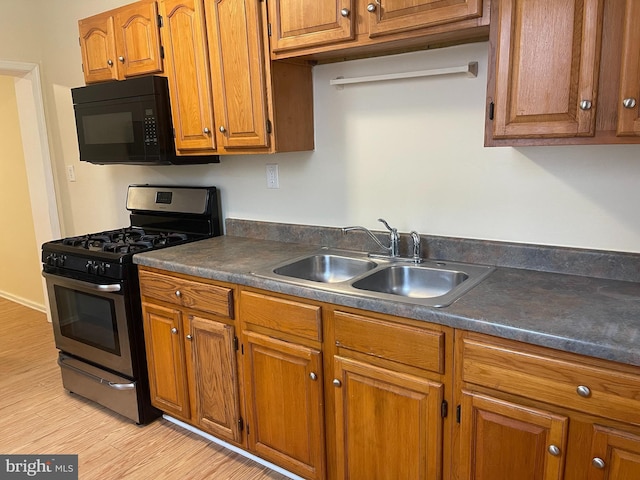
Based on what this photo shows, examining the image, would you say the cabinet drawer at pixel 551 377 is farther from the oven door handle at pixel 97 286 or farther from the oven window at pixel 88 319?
the oven window at pixel 88 319

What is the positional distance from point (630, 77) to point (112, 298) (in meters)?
2.23

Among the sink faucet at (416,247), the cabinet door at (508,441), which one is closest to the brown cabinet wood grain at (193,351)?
the sink faucet at (416,247)

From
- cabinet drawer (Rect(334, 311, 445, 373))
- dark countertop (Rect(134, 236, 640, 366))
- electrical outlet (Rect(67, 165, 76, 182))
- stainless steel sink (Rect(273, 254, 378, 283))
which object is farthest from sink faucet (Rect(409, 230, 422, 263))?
electrical outlet (Rect(67, 165, 76, 182))

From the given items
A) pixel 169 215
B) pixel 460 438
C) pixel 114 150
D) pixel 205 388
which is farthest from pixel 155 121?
pixel 460 438

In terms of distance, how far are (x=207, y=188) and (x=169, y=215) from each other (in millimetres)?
340

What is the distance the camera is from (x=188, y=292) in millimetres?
2090

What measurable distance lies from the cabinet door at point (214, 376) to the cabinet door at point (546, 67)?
1.35 metres

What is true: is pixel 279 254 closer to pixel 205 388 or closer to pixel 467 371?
pixel 205 388

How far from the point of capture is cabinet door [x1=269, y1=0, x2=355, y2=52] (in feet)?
5.73

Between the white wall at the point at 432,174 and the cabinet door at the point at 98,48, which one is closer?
the white wall at the point at 432,174

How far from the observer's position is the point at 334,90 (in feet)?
7.22

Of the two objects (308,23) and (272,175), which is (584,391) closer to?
(308,23)

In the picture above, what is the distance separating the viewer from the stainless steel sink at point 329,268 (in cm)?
210
